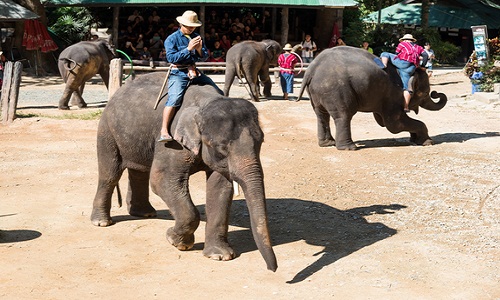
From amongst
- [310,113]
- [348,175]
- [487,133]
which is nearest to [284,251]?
[348,175]

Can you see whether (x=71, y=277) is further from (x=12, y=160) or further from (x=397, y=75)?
(x=397, y=75)

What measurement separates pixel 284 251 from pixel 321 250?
16.4 inches

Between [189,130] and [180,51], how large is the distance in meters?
1.19

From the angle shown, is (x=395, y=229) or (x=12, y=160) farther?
(x=12, y=160)

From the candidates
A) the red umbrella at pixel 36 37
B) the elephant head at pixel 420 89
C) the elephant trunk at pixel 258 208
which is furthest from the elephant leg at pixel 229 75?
the elephant trunk at pixel 258 208

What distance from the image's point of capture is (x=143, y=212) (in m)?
9.82

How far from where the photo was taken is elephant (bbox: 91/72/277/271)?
737cm

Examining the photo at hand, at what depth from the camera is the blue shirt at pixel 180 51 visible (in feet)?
28.5

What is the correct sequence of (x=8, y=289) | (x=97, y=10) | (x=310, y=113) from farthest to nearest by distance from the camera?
1. (x=97, y=10)
2. (x=310, y=113)
3. (x=8, y=289)

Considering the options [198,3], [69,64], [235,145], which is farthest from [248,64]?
[235,145]

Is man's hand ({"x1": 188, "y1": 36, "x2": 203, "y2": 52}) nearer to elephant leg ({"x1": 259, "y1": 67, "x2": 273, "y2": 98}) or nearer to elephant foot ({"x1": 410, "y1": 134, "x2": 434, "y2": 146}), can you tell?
elephant foot ({"x1": 410, "y1": 134, "x2": 434, "y2": 146})

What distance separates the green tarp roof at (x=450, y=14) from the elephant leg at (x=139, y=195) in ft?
92.9

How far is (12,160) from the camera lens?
42.8 feet

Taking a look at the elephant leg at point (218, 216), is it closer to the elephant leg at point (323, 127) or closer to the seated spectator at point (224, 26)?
the elephant leg at point (323, 127)
